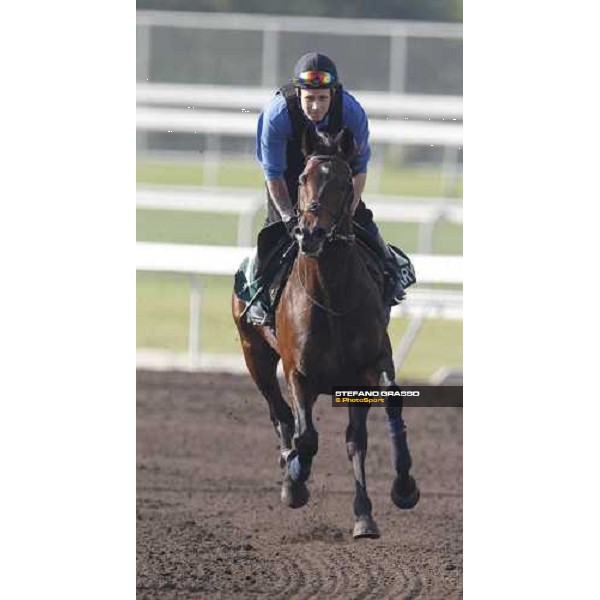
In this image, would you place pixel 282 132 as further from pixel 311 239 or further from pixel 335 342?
pixel 335 342

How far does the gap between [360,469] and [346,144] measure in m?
1.28

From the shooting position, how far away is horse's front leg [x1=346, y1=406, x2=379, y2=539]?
243 inches

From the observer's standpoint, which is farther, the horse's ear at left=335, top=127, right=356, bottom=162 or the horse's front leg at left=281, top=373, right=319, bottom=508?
the horse's front leg at left=281, top=373, right=319, bottom=508

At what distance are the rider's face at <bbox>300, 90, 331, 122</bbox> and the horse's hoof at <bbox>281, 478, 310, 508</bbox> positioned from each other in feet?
4.46

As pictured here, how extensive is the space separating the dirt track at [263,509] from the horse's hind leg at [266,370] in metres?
0.15

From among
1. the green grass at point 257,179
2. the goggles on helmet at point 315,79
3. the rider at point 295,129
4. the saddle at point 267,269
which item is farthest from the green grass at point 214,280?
the goggles on helmet at point 315,79

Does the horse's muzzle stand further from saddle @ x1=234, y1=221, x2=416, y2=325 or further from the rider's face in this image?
the rider's face

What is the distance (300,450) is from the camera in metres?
6.04

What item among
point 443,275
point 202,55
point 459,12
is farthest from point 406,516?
point 459,12

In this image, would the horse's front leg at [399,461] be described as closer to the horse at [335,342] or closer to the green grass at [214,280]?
the horse at [335,342]

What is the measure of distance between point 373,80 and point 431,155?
1.11 meters

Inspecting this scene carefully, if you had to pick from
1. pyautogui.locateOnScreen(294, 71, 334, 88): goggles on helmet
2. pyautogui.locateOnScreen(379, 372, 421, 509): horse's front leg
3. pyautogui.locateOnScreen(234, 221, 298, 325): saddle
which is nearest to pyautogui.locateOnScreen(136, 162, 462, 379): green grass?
pyautogui.locateOnScreen(234, 221, 298, 325): saddle

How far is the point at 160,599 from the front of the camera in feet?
21.8

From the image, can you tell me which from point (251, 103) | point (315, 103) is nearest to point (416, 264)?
point (315, 103)
